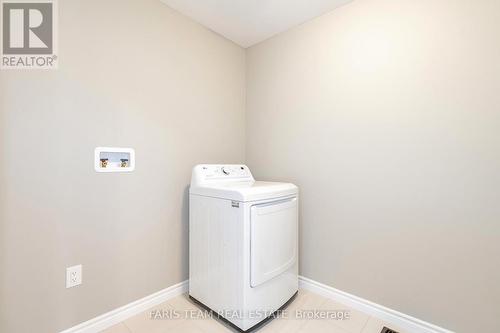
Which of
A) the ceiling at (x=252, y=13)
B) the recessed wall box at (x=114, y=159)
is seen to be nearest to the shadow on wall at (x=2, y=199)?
the recessed wall box at (x=114, y=159)

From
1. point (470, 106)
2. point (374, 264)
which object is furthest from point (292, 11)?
point (374, 264)

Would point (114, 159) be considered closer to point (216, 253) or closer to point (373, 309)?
point (216, 253)

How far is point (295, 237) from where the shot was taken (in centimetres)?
167

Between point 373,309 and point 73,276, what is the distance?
1.88m

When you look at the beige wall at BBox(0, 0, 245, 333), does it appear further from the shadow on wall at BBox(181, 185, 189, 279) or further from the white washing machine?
the white washing machine

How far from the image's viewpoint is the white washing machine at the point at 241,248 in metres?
1.31

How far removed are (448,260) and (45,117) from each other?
2337 mm

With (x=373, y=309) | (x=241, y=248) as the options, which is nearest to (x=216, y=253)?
(x=241, y=248)

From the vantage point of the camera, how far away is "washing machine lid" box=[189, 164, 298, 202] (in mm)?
1325

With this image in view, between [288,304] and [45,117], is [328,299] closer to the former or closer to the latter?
[288,304]

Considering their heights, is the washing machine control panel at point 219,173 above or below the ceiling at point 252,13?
below

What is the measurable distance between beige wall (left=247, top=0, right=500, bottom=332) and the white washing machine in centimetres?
41

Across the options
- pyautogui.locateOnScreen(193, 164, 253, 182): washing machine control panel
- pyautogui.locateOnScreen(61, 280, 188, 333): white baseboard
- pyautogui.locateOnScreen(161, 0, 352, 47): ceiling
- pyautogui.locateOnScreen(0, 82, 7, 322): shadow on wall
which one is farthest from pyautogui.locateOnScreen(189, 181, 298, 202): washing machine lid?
pyautogui.locateOnScreen(161, 0, 352, 47): ceiling

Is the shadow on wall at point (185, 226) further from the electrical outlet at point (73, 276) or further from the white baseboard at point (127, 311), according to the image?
the electrical outlet at point (73, 276)
